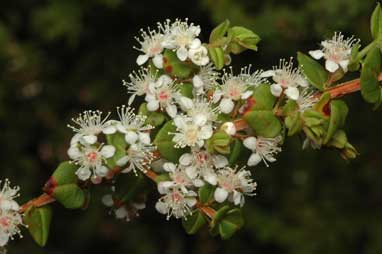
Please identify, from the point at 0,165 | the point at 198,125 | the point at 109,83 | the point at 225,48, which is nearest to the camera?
the point at 198,125

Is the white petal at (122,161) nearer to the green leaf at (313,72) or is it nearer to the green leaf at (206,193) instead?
the green leaf at (206,193)

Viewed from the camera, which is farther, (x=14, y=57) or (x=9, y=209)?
(x=14, y=57)

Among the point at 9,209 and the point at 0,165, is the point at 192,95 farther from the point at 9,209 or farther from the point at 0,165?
the point at 0,165

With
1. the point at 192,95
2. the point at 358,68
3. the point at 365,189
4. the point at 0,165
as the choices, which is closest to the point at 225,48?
the point at 192,95

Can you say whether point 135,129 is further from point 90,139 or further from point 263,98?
point 263,98

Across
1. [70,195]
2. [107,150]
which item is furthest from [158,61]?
[70,195]

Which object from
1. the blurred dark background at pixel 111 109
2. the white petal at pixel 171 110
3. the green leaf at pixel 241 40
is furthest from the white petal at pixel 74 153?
the blurred dark background at pixel 111 109

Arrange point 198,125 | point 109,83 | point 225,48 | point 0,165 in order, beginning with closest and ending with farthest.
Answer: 1. point 198,125
2. point 225,48
3. point 0,165
4. point 109,83

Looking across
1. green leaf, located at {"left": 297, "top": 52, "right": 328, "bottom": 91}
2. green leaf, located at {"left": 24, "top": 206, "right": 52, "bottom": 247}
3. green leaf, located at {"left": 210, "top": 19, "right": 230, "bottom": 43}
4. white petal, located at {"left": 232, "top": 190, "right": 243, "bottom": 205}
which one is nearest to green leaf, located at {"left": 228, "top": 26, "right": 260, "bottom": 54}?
green leaf, located at {"left": 210, "top": 19, "right": 230, "bottom": 43}
